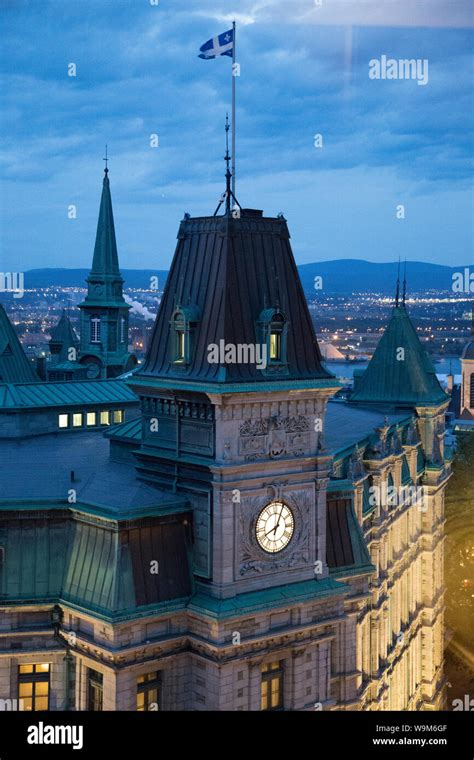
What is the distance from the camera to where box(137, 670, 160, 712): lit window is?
40.8 meters

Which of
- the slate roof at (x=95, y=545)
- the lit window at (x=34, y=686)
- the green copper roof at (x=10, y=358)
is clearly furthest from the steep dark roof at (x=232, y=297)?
the green copper roof at (x=10, y=358)

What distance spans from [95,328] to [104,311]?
7.43ft

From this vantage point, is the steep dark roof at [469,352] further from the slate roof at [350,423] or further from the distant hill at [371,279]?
the slate roof at [350,423]

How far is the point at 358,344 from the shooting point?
140375mm

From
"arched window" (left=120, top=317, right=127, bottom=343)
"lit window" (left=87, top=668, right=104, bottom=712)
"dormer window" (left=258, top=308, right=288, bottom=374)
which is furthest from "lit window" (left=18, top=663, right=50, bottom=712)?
"arched window" (left=120, top=317, right=127, bottom=343)

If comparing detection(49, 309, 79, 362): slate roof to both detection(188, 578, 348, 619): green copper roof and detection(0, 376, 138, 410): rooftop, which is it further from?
detection(188, 578, 348, 619): green copper roof

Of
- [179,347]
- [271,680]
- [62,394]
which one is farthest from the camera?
[62,394]

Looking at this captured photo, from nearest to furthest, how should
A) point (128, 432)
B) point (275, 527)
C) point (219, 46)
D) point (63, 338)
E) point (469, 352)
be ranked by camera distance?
point (275, 527) → point (219, 46) → point (128, 432) → point (63, 338) → point (469, 352)

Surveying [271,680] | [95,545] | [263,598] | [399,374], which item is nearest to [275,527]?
[263,598]

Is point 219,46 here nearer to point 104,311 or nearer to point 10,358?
point 10,358

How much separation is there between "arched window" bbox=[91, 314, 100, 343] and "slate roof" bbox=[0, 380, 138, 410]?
123 feet

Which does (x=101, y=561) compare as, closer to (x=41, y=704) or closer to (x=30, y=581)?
(x=30, y=581)

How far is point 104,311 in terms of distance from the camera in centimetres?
10669
